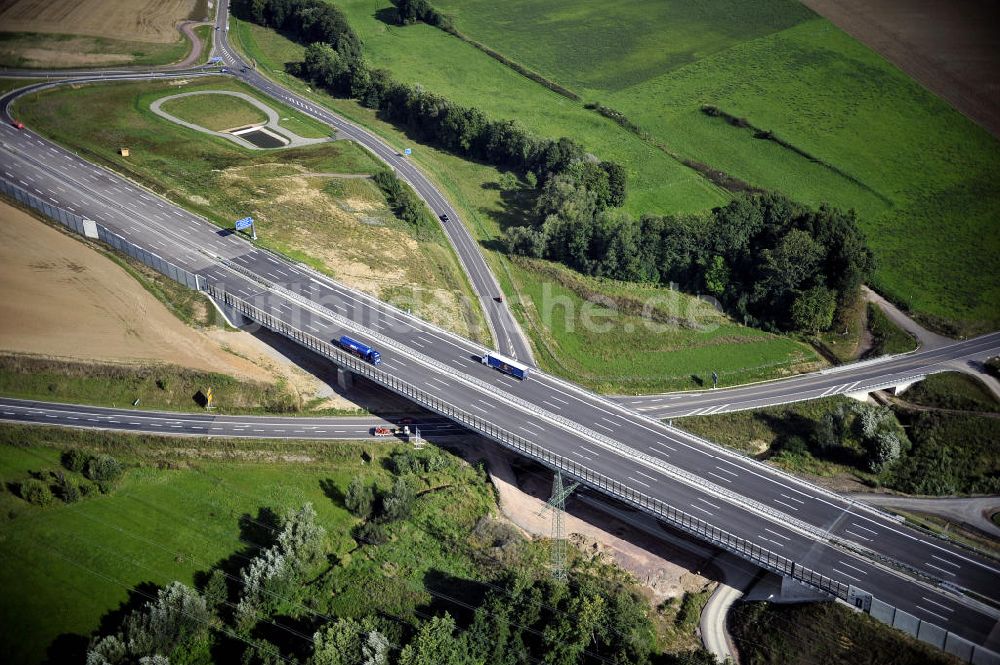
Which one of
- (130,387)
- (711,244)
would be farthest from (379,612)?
(711,244)

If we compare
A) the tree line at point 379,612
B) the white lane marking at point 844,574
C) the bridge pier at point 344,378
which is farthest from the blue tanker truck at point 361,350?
the white lane marking at point 844,574

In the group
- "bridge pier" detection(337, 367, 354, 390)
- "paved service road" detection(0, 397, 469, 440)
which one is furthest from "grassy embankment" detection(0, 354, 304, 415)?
"bridge pier" detection(337, 367, 354, 390)

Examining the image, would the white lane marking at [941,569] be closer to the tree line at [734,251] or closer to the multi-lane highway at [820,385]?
the multi-lane highway at [820,385]

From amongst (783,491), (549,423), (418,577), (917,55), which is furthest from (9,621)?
(917,55)

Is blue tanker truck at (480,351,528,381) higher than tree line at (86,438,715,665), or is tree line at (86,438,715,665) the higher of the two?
blue tanker truck at (480,351,528,381)

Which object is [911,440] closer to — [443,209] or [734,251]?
[734,251]

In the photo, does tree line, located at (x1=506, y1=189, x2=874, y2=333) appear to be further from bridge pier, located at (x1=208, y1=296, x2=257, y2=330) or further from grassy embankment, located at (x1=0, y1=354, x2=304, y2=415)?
grassy embankment, located at (x1=0, y1=354, x2=304, y2=415)
